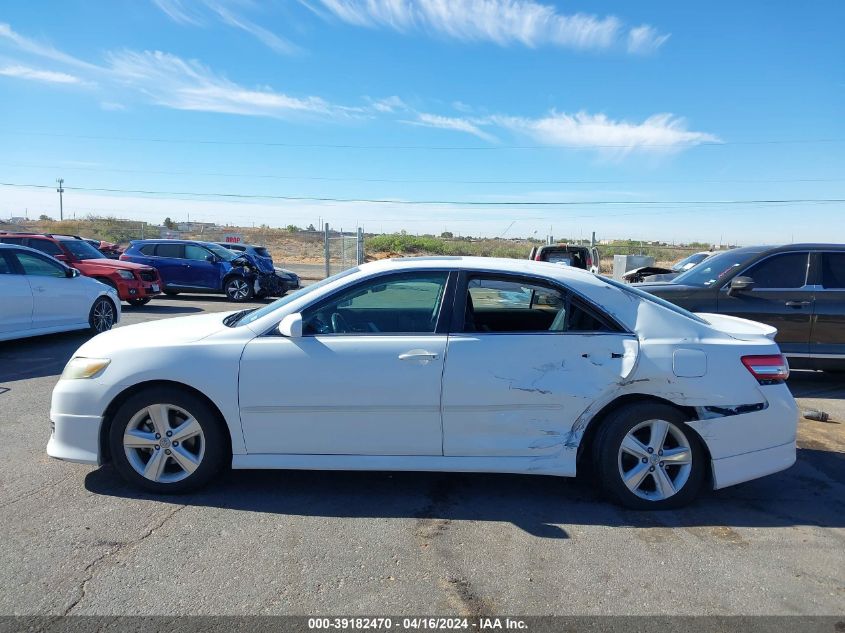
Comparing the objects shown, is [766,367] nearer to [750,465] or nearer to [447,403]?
[750,465]

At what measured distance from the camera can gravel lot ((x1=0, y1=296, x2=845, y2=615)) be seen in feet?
9.84

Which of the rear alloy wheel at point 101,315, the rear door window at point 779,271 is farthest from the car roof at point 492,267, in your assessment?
the rear alloy wheel at point 101,315

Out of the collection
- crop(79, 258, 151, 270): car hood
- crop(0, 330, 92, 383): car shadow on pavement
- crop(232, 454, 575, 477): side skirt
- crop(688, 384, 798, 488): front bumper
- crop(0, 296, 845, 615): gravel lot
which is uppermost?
crop(79, 258, 151, 270): car hood

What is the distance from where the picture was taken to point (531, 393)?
394 centimetres

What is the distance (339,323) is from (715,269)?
228 inches

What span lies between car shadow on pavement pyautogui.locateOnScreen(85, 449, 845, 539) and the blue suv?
1423 cm

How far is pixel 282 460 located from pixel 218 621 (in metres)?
1.29

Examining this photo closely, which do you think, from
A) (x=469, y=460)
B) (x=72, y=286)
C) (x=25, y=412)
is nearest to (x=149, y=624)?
(x=469, y=460)

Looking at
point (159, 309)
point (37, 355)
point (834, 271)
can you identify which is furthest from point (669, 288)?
point (159, 309)

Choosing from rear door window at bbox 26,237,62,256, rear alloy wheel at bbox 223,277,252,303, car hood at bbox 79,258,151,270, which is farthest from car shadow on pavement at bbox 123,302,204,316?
rear alloy wheel at bbox 223,277,252,303

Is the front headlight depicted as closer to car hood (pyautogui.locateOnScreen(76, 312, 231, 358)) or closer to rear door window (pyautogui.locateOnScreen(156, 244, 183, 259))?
car hood (pyautogui.locateOnScreen(76, 312, 231, 358))

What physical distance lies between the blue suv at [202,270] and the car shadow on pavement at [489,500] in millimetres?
14229

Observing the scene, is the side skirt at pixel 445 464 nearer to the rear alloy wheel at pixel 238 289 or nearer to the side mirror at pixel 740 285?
the side mirror at pixel 740 285

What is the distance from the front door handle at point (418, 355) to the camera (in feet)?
13.0
